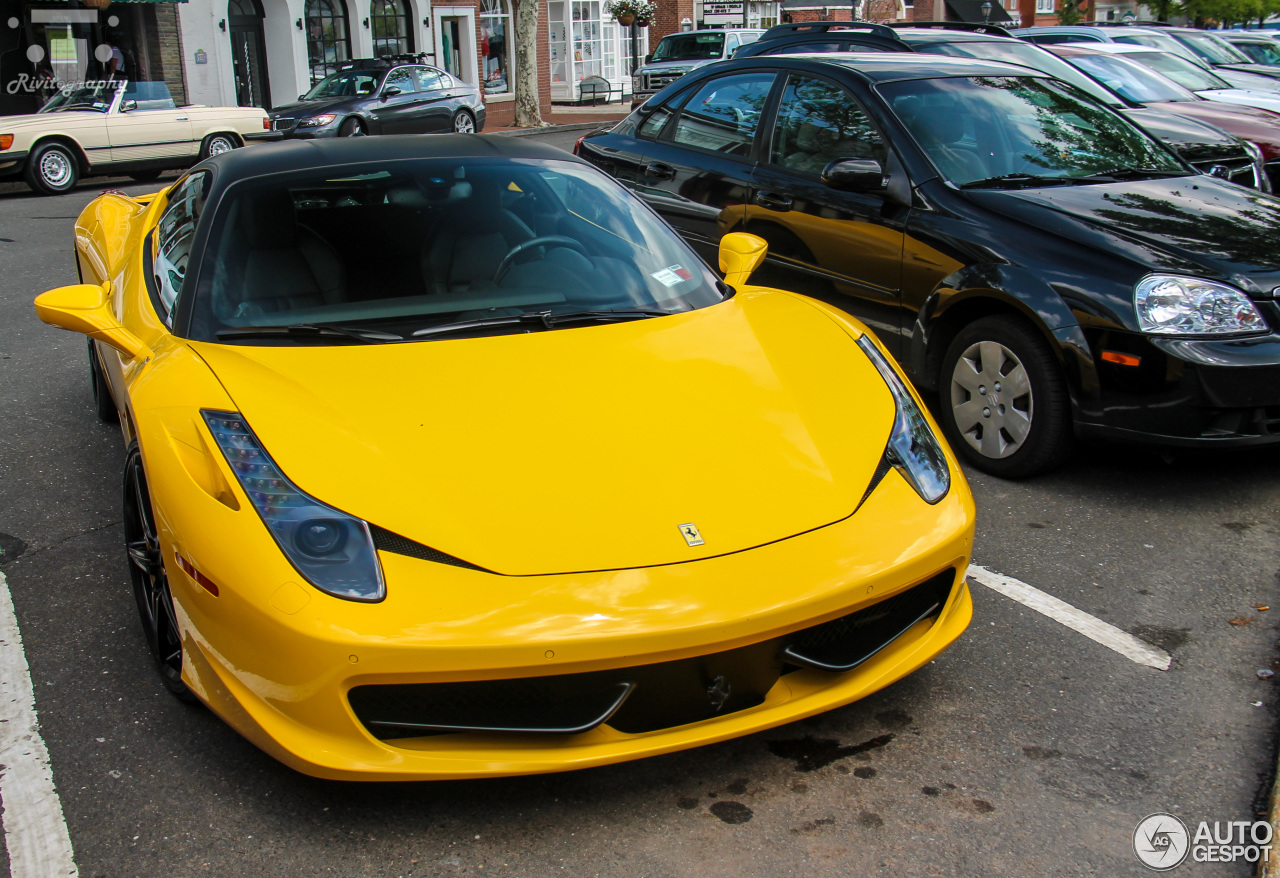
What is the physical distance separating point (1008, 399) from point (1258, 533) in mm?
983

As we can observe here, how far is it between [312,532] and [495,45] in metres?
31.4

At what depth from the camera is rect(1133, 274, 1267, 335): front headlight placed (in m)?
4.03

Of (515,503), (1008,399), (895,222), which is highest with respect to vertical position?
(895,222)

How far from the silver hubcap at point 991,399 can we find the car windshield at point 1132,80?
22.0ft

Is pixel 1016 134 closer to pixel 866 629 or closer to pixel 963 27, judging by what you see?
pixel 866 629

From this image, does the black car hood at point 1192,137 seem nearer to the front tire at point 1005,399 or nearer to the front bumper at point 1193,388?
the front tire at point 1005,399

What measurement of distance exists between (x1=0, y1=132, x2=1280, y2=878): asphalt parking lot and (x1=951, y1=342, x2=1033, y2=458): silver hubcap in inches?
26.9

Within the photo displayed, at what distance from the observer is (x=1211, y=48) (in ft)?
53.7

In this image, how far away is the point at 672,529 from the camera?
97.0 inches

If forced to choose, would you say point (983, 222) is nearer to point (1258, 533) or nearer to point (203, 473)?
point (1258, 533)

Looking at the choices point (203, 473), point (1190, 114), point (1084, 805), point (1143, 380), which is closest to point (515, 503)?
point (203, 473)

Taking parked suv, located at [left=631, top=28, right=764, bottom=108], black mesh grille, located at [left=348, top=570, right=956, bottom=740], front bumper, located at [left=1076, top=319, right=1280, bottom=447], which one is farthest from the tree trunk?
black mesh grille, located at [left=348, top=570, right=956, bottom=740]

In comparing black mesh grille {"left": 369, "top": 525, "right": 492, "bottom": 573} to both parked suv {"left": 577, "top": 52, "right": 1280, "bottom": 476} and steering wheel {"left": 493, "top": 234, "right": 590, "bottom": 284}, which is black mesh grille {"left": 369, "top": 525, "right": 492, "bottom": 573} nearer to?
steering wheel {"left": 493, "top": 234, "right": 590, "bottom": 284}

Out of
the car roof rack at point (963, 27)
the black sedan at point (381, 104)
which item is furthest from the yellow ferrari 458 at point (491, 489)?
the black sedan at point (381, 104)
